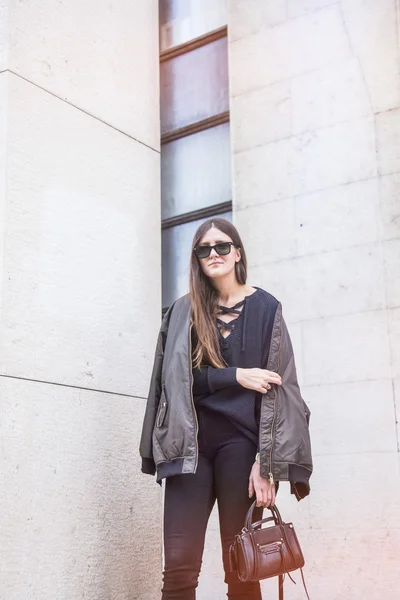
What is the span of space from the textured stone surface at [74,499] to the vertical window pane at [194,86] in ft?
10.4

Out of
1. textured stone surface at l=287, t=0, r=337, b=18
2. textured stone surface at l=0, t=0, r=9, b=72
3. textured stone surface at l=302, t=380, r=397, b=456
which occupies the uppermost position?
textured stone surface at l=287, t=0, r=337, b=18

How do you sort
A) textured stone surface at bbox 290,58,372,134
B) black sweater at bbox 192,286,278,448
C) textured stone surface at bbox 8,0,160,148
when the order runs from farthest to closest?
textured stone surface at bbox 290,58,372,134 → textured stone surface at bbox 8,0,160,148 → black sweater at bbox 192,286,278,448

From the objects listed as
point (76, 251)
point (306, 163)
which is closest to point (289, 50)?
point (306, 163)

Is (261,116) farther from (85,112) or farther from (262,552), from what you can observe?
(262,552)

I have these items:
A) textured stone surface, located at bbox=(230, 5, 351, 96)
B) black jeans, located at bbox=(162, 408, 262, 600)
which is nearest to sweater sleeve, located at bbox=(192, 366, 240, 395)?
black jeans, located at bbox=(162, 408, 262, 600)

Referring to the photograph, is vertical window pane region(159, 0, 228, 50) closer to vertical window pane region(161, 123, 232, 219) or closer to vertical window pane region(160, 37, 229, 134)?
vertical window pane region(160, 37, 229, 134)

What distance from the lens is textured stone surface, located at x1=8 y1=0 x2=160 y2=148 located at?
Result: 4398mm

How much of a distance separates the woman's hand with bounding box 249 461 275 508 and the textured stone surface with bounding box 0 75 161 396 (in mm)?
1201

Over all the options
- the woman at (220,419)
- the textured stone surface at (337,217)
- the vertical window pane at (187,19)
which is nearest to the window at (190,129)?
the vertical window pane at (187,19)

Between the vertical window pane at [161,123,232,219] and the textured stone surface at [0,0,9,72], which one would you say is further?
the vertical window pane at [161,123,232,219]

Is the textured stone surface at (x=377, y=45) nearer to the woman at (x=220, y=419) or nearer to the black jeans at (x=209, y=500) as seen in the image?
the woman at (x=220, y=419)

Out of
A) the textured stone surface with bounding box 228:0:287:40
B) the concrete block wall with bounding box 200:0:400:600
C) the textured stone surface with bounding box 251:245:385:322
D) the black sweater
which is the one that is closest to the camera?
Result: the black sweater

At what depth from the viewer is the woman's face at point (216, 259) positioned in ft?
12.7

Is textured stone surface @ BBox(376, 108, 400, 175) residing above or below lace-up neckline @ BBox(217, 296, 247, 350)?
above
